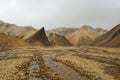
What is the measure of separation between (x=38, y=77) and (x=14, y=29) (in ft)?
444

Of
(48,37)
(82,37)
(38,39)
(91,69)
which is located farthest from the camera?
(82,37)

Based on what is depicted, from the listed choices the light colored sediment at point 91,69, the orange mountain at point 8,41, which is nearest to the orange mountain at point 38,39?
the orange mountain at point 8,41

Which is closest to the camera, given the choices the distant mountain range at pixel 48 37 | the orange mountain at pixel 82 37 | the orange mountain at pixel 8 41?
the orange mountain at pixel 8 41

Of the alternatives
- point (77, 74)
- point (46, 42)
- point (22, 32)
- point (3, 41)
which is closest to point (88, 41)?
point (22, 32)

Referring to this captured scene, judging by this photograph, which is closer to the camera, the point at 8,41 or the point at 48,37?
the point at 8,41

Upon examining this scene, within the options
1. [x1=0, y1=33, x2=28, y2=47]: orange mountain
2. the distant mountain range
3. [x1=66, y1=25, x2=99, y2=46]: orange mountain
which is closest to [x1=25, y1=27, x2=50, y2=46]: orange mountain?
the distant mountain range

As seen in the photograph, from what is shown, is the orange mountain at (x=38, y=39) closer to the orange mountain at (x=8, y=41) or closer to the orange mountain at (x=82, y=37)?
the orange mountain at (x=8, y=41)

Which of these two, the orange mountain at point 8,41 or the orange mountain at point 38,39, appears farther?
the orange mountain at point 38,39

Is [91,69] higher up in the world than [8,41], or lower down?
lower down

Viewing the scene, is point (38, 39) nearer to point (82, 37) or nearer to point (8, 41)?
point (8, 41)

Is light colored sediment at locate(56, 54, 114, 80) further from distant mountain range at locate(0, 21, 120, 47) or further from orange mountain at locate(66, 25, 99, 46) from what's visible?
orange mountain at locate(66, 25, 99, 46)

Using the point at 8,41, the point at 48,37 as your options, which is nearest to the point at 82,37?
the point at 48,37

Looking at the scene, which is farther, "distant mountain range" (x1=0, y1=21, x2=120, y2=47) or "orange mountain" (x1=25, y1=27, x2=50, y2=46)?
"orange mountain" (x1=25, y1=27, x2=50, y2=46)

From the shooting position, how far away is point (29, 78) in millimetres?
21781
